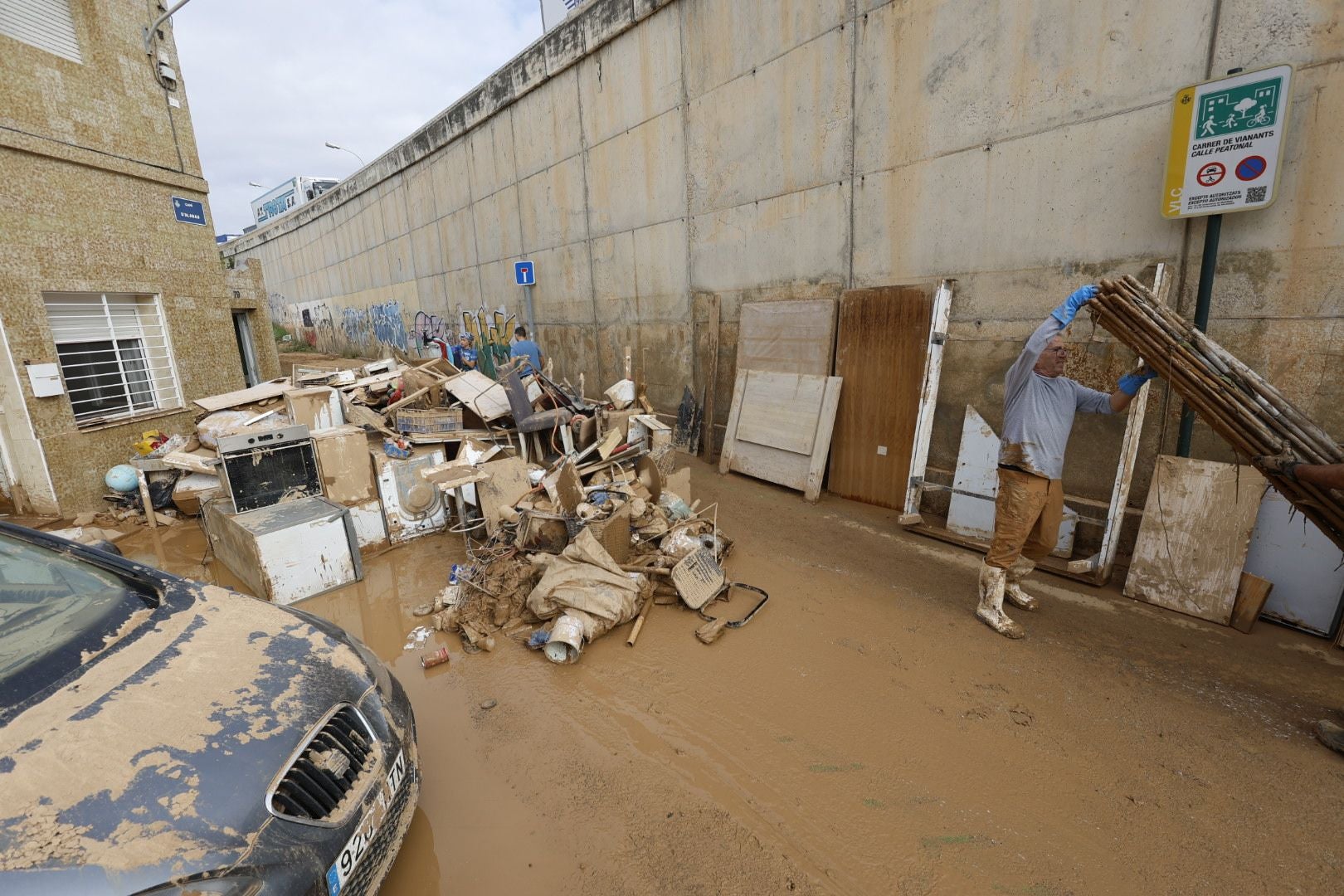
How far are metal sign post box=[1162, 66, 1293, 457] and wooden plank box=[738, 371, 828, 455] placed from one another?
324 cm

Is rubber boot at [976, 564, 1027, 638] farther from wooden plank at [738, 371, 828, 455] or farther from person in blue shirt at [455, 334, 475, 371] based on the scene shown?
person in blue shirt at [455, 334, 475, 371]

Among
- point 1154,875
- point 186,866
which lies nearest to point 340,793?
point 186,866

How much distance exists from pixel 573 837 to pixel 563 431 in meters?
4.68

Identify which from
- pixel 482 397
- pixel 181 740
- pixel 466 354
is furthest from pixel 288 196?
pixel 181 740

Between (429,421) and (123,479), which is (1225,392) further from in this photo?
(123,479)

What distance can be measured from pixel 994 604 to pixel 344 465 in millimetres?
5667

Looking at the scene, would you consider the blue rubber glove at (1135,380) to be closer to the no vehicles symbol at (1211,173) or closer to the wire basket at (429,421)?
the no vehicles symbol at (1211,173)

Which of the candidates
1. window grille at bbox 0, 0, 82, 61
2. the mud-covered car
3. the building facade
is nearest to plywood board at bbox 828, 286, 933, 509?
the mud-covered car

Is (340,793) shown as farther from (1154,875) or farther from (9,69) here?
(9,69)

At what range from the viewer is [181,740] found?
1.80 m

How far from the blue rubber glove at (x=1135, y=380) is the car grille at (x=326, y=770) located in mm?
4546

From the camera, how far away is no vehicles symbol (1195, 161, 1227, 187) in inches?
144

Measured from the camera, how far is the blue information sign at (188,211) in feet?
26.2

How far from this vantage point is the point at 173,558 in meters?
5.81
